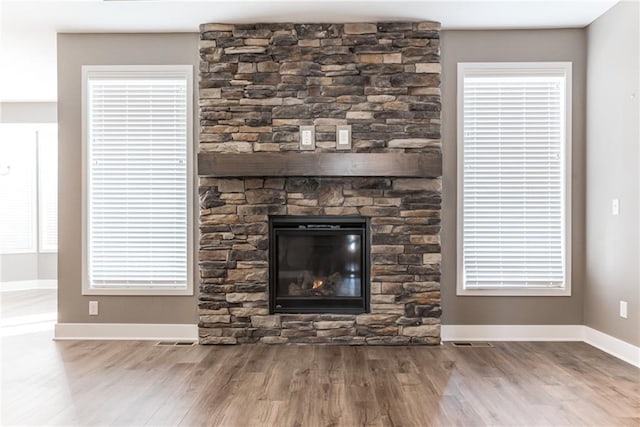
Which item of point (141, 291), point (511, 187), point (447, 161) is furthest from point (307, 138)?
point (141, 291)

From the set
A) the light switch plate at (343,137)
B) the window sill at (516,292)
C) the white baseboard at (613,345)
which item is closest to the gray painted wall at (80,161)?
the light switch plate at (343,137)

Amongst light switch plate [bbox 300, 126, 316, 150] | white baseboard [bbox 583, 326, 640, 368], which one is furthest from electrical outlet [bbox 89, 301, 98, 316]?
white baseboard [bbox 583, 326, 640, 368]

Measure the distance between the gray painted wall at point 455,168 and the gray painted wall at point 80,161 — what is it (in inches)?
88.5

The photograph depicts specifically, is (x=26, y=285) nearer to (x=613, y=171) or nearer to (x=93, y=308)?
(x=93, y=308)

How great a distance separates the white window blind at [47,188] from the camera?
26.8ft

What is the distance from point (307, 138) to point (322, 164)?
1.03 ft

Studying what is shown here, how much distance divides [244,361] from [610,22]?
3.87m

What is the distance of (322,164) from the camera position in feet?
14.3

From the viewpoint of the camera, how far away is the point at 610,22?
4.28 m

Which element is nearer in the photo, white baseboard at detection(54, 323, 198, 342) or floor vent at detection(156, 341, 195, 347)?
floor vent at detection(156, 341, 195, 347)

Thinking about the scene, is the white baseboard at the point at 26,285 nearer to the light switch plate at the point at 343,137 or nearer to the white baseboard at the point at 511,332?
the light switch plate at the point at 343,137

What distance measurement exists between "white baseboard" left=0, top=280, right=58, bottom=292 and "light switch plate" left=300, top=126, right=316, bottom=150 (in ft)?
17.1

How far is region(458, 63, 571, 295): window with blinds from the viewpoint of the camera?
4.71m

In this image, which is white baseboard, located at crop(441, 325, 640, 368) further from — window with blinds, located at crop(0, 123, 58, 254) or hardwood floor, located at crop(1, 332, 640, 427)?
window with blinds, located at crop(0, 123, 58, 254)
